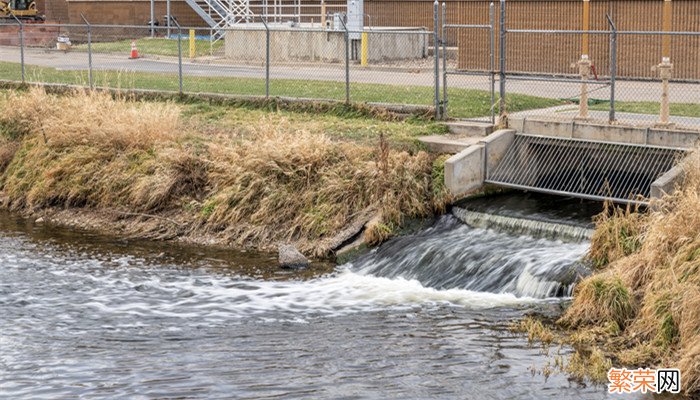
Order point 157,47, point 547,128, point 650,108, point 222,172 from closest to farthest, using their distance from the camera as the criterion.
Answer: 1. point 547,128
2. point 222,172
3. point 650,108
4. point 157,47

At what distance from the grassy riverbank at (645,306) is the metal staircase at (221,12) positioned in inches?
1092

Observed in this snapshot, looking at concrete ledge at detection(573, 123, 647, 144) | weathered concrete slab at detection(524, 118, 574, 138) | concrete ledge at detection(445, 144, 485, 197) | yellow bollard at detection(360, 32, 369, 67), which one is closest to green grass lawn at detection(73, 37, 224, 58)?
yellow bollard at detection(360, 32, 369, 67)

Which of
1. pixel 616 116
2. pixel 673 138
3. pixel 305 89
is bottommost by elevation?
pixel 673 138

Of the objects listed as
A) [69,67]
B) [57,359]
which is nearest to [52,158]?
[57,359]

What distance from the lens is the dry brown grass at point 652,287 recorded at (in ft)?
36.8

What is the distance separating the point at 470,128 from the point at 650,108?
349 centimetres

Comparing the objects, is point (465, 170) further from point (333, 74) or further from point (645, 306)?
point (333, 74)

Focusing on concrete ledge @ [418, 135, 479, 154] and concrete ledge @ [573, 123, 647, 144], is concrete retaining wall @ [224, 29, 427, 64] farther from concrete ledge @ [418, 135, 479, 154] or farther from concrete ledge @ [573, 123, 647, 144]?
concrete ledge @ [573, 123, 647, 144]

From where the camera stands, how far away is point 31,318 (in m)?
13.3

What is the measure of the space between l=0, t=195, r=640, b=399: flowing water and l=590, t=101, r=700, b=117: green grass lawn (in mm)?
5089

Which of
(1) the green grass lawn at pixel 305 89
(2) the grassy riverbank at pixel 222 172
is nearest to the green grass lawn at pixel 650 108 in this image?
(1) the green grass lawn at pixel 305 89

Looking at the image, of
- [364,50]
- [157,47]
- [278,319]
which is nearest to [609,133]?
[278,319]

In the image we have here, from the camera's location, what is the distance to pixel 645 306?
11.9 metres

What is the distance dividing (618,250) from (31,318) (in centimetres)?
692
